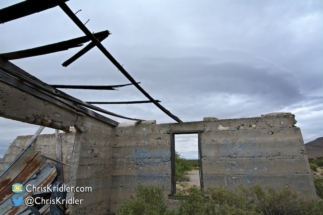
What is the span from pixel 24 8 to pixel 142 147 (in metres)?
4.56

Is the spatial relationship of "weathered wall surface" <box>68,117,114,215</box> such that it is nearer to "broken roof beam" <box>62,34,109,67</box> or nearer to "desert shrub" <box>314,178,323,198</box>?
A: "broken roof beam" <box>62,34,109,67</box>

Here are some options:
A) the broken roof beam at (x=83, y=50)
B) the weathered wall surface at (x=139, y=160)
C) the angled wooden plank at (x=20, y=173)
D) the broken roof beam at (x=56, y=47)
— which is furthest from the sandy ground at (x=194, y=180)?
the broken roof beam at (x=56, y=47)

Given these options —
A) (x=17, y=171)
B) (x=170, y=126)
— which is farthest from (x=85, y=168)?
(x=170, y=126)

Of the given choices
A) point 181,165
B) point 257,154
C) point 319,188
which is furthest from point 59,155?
point 181,165

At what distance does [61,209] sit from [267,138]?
16.9 feet

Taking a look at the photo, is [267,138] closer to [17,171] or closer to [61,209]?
[61,209]

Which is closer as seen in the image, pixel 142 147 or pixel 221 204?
pixel 221 204

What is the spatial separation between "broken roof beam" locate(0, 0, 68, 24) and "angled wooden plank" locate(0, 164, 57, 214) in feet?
15.0

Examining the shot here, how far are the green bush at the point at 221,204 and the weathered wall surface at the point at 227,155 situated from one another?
73 centimetres

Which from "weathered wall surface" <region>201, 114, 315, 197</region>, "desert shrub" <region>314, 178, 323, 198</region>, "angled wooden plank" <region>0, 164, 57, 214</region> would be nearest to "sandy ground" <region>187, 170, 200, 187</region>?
"weathered wall surface" <region>201, 114, 315, 197</region>

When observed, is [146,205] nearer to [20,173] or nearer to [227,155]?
[227,155]

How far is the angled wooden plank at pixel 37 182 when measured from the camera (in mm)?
4707

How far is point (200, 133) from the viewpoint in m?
5.15

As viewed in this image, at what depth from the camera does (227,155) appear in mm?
4715
